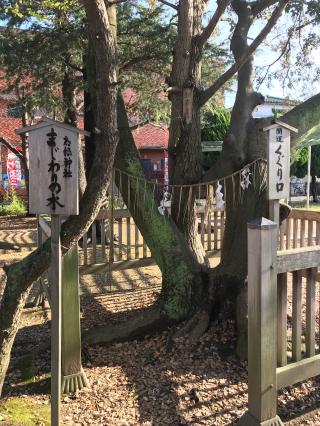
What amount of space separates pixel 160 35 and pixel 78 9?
2.00 meters

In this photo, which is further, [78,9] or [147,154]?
[147,154]

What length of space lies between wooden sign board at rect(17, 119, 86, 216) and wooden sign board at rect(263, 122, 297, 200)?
181 centimetres

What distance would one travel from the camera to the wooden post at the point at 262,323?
2930mm

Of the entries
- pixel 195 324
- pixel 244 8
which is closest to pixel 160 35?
pixel 244 8

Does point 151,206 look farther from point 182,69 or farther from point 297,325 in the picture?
point 297,325

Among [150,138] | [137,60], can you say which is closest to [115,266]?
[137,60]

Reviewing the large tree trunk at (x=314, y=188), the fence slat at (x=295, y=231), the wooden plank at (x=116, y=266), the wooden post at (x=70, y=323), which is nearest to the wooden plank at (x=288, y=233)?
the fence slat at (x=295, y=231)

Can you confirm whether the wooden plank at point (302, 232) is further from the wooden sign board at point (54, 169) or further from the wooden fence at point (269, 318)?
the wooden sign board at point (54, 169)

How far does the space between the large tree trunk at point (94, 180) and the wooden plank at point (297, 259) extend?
54.4 inches

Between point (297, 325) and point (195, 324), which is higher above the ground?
point (297, 325)

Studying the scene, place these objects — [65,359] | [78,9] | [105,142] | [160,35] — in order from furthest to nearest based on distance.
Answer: [160,35], [78,9], [65,359], [105,142]

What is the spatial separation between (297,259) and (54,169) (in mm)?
1818

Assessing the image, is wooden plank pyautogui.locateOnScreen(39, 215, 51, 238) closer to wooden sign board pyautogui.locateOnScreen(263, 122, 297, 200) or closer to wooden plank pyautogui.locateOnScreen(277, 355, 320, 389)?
wooden sign board pyautogui.locateOnScreen(263, 122, 297, 200)

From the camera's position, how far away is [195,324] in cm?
464
